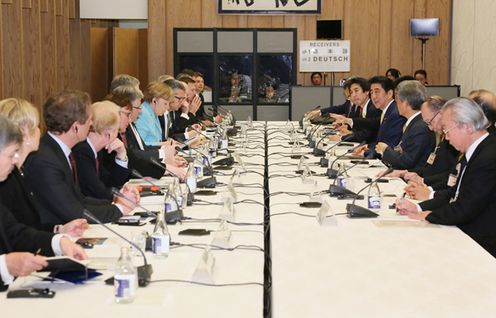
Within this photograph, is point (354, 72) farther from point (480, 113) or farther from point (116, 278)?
point (116, 278)

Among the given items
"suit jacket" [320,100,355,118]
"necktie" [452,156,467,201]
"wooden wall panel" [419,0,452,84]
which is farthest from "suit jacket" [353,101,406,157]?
"wooden wall panel" [419,0,452,84]

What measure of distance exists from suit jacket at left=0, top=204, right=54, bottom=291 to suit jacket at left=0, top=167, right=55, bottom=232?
181mm

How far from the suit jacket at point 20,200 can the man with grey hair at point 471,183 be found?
6.15 ft

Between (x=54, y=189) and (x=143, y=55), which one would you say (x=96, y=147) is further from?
(x=143, y=55)

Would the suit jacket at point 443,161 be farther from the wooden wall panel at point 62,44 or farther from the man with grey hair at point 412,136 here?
the wooden wall panel at point 62,44

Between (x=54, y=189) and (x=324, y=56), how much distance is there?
9244mm

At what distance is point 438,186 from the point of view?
550cm

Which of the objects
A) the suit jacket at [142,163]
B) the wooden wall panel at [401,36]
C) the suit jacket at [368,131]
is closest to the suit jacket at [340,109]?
the suit jacket at [368,131]

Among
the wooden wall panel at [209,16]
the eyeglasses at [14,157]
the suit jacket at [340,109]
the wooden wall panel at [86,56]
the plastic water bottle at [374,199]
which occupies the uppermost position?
the wooden wall panel at [209,16]

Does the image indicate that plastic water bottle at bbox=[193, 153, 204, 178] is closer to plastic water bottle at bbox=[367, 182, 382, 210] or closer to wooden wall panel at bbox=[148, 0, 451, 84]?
plastic water bottle at bbox=[367, 182, 382, 210]

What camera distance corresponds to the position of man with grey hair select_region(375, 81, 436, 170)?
6531 mm

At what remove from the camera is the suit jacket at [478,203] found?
4074 millimetres

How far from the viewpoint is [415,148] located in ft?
21.5

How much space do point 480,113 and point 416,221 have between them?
68cm
